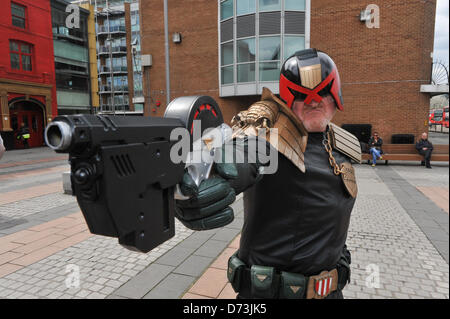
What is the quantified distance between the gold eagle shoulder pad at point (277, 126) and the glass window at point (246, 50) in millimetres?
14538

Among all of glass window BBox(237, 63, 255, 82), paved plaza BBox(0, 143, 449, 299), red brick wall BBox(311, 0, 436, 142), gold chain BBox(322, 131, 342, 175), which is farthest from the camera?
glass window BBox(237, 63, 255, 82)

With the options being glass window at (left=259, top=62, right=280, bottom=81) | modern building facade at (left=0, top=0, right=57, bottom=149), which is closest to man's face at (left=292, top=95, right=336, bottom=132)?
modern building facade at (left=0, top=0, right=57, bottom=149)

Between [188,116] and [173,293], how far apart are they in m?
2.61

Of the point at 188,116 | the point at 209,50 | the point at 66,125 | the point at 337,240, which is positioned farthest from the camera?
the point at 209,50

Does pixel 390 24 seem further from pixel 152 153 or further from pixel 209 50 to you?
pixel 152 153

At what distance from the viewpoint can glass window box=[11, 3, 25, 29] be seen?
130 cm

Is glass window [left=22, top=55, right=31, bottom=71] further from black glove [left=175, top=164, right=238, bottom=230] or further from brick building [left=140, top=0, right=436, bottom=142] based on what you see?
brick building [left=140, top=0, right=436, bottom=142]

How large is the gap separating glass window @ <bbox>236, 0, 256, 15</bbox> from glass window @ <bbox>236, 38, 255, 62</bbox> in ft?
4.57

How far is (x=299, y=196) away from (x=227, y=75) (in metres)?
15.6

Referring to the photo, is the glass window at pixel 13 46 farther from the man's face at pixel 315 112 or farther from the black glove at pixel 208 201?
the man's face at pixel 315 112

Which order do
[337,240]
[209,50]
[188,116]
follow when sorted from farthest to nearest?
[209,50] < [337,240] < [188,116]
